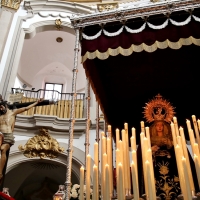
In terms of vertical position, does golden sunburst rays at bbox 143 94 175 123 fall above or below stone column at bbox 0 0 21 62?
below

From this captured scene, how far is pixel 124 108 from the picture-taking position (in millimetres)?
5605

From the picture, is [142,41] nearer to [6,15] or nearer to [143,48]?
[143,48]

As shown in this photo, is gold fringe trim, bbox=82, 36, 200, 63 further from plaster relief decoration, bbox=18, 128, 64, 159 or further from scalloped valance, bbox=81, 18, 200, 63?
plaster relief decoration, bbox=18, 128, 64, 159

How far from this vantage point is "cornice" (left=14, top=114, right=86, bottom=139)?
816 cm

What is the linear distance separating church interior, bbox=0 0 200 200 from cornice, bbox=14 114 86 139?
1.1 inches

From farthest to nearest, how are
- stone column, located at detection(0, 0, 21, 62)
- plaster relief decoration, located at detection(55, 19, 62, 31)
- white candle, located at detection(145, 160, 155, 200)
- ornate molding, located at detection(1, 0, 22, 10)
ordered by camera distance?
plaster relief decoration, located at detection(55, 19, 62, 31) < ornate molding, located at detection(1, 0, 22, 10) < stone column, located at detection(0, 0, 21, 62) < white candle, located at detection(145, 160, 155, 200)

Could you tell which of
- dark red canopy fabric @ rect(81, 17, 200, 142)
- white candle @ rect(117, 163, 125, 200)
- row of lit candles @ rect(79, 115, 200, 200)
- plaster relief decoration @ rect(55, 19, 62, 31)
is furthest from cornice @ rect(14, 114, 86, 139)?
white candle @ rect(117, 163, 125, 200)

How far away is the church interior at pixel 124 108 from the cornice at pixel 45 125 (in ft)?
0.09

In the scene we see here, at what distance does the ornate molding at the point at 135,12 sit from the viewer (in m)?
4.29

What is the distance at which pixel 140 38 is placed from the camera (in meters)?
4.29

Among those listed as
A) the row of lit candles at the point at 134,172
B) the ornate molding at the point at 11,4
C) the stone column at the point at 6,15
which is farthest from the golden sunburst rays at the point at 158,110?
the ornate molding at the point at 11,4

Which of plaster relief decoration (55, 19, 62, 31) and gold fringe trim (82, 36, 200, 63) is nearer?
gold fringe trim (82, 36, 200, 63)

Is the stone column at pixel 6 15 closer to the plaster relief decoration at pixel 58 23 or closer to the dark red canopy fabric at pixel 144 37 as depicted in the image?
the plaster relief decoration at pixel 58 23

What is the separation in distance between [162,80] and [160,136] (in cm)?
119
